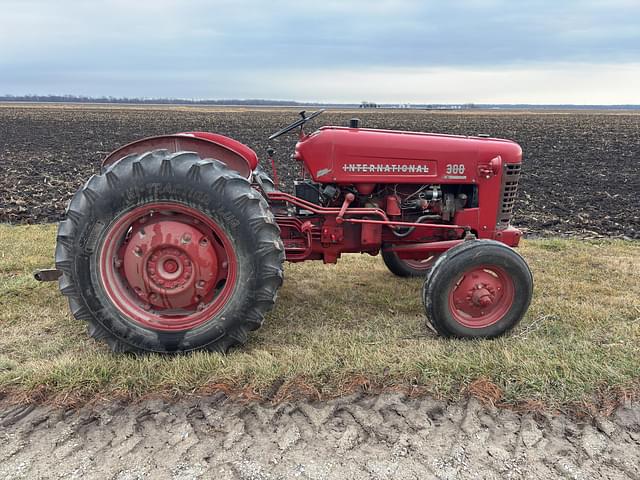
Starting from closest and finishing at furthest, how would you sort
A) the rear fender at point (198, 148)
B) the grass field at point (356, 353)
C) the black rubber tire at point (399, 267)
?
1. the grass field at point (356, 353)
2. the rear fender at point (198, 148)
3. the black rubber tire at point (399, 267)

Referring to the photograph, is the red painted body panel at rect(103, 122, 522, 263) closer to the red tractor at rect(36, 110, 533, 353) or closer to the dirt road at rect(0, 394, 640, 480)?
the red tractor at rect(36, 110, 533, 353)

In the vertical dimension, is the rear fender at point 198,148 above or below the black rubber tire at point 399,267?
above

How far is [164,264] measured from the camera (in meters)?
3.48

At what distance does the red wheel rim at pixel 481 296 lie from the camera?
375 centimetres

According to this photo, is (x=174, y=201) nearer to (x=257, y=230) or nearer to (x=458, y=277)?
(x=257, y=230)

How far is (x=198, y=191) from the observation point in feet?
10.9

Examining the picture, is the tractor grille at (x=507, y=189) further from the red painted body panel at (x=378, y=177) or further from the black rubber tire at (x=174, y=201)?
the black rubber tire at (x=174, y=201)

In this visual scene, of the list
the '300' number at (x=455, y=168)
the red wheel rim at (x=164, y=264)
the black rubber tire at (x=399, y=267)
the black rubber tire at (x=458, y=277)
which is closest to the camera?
the red wheel rim at (x=164, y=264)

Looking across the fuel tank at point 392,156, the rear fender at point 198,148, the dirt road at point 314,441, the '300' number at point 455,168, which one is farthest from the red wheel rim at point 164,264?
the '300' number at point 455,168

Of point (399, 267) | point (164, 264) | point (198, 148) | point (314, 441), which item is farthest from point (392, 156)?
point (314, 441)

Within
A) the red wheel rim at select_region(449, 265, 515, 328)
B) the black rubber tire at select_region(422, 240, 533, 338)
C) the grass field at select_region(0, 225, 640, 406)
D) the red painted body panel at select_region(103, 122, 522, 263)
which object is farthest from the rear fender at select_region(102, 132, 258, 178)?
the red wheel rim at select_region(449, 265, 515, 328)

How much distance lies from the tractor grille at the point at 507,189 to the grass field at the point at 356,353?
2.82 feet

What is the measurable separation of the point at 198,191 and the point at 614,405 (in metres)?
2.87

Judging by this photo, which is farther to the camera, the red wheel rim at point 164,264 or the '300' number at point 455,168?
the '300' number at point 455,168
